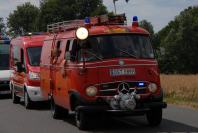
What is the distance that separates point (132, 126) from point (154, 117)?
1.88 ft

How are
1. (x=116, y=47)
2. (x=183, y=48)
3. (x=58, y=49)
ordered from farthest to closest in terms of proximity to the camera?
(x=183, y=48), (x=58, y=49), (x=116, y=47)

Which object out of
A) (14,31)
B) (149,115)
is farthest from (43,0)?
(149,115)

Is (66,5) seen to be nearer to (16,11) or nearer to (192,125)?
(16,11)

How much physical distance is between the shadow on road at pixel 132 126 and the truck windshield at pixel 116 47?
1.57 m

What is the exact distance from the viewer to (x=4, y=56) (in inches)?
1058

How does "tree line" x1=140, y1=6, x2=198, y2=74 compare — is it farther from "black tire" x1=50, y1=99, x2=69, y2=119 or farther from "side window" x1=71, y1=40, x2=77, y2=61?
"side window" x1=71, y1=40, x2=77, y2=61

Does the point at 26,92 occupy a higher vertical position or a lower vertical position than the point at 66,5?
lower

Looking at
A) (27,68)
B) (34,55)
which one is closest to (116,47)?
(27,68)

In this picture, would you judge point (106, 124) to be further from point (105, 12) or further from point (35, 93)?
point (105, 12)

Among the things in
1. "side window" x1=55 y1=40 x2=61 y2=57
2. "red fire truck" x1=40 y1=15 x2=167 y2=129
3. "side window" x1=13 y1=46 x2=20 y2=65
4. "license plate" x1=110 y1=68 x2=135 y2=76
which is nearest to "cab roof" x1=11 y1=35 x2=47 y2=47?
"side window" x1=13 y1=46 x2=20 y2=65

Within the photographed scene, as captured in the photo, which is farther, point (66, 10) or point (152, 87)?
point (66, 10)

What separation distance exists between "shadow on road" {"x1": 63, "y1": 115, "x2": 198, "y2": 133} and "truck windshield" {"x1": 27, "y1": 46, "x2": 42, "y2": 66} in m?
5.28

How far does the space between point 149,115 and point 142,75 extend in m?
1.20

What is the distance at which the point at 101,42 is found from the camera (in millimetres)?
13195
